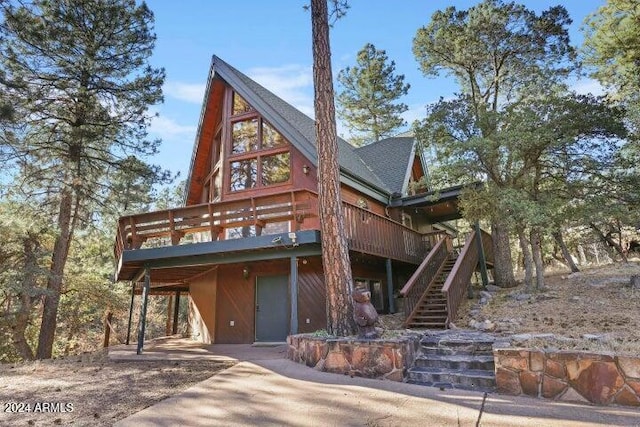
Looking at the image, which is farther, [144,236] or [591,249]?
[591,249]

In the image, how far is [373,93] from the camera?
25719 mm

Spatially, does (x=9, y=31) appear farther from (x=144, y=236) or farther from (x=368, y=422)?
(x=368, y=422)

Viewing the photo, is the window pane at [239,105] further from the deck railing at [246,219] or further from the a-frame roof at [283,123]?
the deck railing at [246,219]


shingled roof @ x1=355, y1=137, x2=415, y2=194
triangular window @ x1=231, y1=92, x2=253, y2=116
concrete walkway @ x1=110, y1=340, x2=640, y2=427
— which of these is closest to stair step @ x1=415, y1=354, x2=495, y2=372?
concrete walkway @ x1=110, y1=340, x2=640, y2=427

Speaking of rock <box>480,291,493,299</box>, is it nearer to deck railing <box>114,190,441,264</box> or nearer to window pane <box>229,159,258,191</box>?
deck railing <box>114,190,441,264</box>

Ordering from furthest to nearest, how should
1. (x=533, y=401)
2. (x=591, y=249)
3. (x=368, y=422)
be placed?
(x=591, y=249) → (x=533, y=401) → (x=368, y=422)

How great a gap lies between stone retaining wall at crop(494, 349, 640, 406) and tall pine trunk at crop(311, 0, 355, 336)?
8.12ft

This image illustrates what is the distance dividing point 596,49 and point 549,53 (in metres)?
3.66

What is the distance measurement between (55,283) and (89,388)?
8.44m

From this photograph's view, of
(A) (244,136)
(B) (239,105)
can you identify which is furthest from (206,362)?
(B) (239,105)

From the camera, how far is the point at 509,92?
13672 millimetres

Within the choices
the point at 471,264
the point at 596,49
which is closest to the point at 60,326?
the point at 471,264

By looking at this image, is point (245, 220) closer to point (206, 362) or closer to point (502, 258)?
point (206, 362)

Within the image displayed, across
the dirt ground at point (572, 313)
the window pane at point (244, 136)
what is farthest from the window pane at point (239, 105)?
the dirt ground at point (572, 313)
